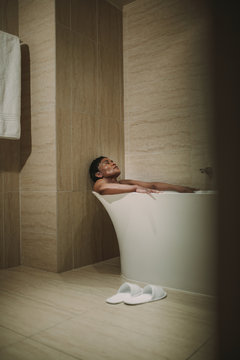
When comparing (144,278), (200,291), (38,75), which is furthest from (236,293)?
(38,75)

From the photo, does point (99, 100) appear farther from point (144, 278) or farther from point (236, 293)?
point (236, 293)

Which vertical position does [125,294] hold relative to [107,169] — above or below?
below

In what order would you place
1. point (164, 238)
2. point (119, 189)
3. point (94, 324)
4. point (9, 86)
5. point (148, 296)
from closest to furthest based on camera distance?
point (94, 324) < point (148, 296) < point (164, 238) < point (119, 189) < point (9, 86)

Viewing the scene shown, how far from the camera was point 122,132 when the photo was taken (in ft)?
9.45

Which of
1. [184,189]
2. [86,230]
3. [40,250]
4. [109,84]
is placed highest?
[109,84]

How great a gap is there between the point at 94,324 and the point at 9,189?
1.38 m

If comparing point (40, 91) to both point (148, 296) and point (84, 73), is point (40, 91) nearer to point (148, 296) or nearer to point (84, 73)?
point (84, 73)

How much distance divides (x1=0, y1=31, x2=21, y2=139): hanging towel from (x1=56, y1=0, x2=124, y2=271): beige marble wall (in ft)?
0.94

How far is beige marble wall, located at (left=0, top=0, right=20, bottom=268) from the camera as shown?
7.78ft

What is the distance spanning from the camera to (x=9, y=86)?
2.16m

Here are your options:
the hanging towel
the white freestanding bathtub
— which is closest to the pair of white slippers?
the white freestanding bathtub

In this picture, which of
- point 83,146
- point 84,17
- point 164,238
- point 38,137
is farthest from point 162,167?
point 84,17

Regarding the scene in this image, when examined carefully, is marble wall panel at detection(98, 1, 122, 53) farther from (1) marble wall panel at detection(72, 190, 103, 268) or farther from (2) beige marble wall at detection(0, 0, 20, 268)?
(1) marble wall panel at detection(72, 190, 103, 268)

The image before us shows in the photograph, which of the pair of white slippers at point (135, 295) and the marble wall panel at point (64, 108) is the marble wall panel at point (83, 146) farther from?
the pair of white slippers at point (135, 295)
